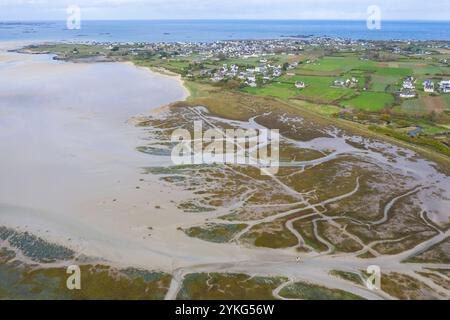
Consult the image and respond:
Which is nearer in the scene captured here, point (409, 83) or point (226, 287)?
point (226, 287)

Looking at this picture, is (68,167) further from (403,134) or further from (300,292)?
(403,134)

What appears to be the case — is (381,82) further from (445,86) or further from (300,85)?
(300,85)

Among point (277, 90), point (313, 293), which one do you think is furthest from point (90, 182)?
point (277, 90)

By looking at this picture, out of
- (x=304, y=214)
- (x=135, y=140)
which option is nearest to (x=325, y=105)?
(x=135, y=140)

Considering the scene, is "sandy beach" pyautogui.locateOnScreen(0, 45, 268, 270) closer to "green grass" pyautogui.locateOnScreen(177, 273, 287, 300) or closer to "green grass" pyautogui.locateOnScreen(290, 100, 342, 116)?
"green grass" pyautogui.locateOnScreen(177, 273, 287, 300)

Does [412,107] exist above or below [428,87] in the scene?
below

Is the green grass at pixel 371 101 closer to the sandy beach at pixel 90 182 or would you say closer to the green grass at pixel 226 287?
the sandy beach at pixel 90 182

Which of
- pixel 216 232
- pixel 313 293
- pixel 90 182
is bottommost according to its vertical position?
pixel 313 293

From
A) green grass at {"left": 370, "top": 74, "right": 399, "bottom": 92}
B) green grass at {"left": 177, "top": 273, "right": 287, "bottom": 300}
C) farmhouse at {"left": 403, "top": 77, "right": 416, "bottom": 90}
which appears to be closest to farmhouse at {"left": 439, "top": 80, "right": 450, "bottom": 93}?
farmhouse at {"left": 403, "top": 77, "right": 416, "bottom": 90}
